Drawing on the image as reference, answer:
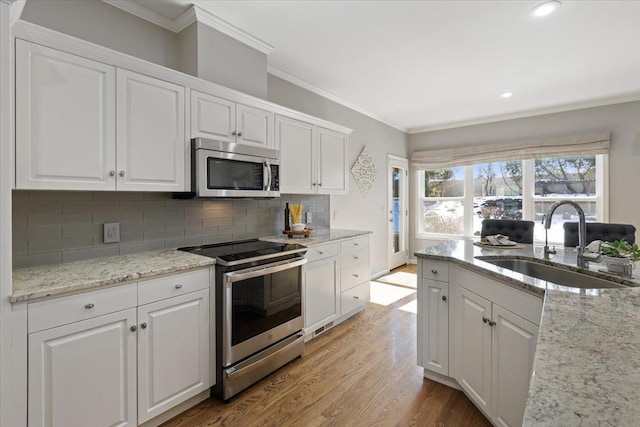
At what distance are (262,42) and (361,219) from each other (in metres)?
2.76

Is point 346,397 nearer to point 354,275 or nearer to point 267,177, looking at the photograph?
point 354,275

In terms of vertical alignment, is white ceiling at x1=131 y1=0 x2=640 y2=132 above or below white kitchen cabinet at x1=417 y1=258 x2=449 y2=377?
above

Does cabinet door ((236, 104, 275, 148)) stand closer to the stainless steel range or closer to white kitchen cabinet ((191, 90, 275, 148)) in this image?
white kitchen cabinet ((191, 90, 275, 148))

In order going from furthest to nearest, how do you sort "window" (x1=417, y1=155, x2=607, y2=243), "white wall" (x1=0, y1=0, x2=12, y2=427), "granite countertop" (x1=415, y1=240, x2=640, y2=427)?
"window" (x1=417, y1=155, x2=607, y2=243)
"white wall" (x1=0, y1=0, x2=12, y2=427)
"granite countertop" (x1=415, y1=240, x2=640, y2=427)

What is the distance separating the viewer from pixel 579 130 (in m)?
4.48

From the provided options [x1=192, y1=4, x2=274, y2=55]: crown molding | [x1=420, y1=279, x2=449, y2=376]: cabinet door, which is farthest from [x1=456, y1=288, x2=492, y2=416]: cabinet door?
[x1=192, y1=4, x2=274, y2=55]: crown molding

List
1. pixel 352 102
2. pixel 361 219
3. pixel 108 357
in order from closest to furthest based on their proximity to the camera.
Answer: pixel 108 357 < pixel 352 102 < pixel 361 219

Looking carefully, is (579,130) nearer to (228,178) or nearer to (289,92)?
(289,92)

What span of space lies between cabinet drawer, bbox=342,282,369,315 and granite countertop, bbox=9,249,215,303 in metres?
1.73

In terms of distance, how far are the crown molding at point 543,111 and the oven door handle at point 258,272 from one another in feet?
14.2

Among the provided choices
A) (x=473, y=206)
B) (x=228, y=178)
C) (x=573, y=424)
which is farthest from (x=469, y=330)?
(x=473, y=206)

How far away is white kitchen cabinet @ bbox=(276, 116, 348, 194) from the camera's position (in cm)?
291

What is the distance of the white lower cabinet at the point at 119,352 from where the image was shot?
1.38m

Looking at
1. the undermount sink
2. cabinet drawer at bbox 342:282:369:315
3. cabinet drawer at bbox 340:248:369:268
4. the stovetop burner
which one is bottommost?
cabinet drawer at bbox 342:282:369:315
